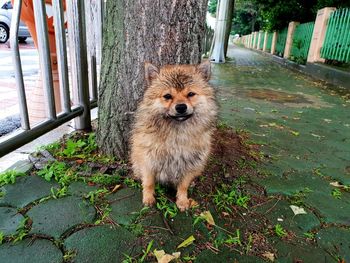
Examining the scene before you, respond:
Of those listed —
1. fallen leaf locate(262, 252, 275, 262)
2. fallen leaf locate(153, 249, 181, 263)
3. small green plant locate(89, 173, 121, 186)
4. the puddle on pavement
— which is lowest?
fallen leaf locate(262, 252, 275, 262)

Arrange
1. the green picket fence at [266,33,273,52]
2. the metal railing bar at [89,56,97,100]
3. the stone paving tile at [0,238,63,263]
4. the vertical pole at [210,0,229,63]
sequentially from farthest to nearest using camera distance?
1. the green picket fence at [266,33,273,52]
2. the vertical pole at [210,0,229,63]
3. the metal railing bar at [89,56,97,100]
4. the stone paving tile at [0,238,63,263]

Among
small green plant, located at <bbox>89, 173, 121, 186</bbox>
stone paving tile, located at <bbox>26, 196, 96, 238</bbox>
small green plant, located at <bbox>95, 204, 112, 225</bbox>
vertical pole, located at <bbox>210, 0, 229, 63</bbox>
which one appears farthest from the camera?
vertical pole, located at <bbox>210, 0, 229, 63</bbox>

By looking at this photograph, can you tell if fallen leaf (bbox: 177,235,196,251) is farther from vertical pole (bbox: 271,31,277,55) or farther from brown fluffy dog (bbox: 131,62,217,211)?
vertical pole (bbox: 271,31,277,55)

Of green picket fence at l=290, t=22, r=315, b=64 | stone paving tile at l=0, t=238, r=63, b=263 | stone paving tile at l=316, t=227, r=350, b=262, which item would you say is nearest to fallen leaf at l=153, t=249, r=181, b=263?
stone paving tile at l=0, t=238, r=63, b=263

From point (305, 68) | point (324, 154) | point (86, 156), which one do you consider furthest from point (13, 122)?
point (305, 68)

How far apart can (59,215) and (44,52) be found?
147 centimetres

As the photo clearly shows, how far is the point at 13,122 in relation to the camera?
3.56m

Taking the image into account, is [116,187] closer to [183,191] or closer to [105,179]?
[105,179]

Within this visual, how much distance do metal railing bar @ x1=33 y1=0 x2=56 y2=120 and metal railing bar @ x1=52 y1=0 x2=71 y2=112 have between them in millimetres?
218

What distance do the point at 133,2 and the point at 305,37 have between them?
1177 centimetres

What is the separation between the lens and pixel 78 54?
300cm

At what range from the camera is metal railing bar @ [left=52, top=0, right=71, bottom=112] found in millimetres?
2699

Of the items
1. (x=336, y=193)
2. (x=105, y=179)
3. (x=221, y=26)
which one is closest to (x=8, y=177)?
(x=105, y=179)

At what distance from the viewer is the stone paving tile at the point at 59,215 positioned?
1921mm
